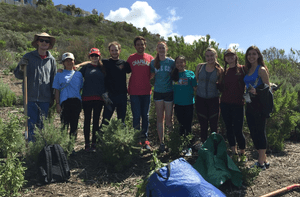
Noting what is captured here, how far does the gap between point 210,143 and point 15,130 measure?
2.92 m

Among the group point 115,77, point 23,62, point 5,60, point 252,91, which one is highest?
point 5,60

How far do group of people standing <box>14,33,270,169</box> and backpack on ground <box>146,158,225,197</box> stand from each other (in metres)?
1.69

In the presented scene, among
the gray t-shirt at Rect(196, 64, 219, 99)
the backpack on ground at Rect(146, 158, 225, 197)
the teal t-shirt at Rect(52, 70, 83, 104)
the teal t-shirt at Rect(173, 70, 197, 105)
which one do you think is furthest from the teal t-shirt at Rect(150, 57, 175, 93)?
the backpack on ground at Rect(146, 158, 225, 197)

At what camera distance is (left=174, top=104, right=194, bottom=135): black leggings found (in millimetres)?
4023

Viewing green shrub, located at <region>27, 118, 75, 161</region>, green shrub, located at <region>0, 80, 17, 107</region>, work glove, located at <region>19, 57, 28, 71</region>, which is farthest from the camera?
green shrub, located at <region>0, 80, 17, 107</region>

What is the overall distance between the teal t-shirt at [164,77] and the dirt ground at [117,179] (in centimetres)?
124

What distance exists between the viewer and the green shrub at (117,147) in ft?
11.3

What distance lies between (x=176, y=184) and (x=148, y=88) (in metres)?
2.26

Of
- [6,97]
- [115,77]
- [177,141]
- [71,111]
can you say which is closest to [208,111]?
[177,141]

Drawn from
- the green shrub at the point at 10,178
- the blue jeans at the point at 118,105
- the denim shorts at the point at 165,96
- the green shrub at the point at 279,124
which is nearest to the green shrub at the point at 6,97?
the blue jeans at the point at 118,105

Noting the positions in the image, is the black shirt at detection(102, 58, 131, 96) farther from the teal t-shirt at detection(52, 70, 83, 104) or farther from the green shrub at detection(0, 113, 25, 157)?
the green shrub at detection(0, 113, 25, 157)

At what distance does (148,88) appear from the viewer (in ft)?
13.7

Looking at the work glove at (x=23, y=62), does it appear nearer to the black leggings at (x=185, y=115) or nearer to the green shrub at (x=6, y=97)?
the black leggings at (x=185, y=115)

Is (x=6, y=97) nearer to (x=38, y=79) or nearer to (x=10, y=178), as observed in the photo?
(x=38, y=79)
